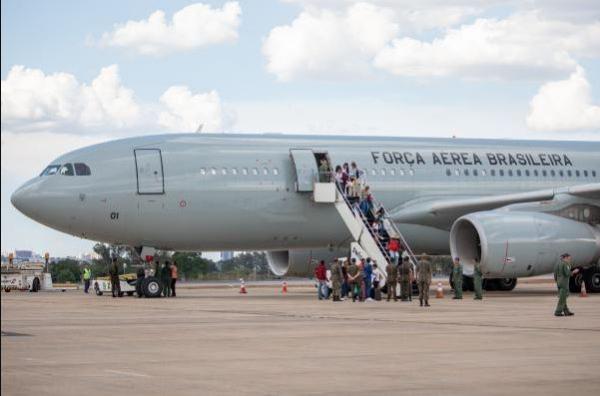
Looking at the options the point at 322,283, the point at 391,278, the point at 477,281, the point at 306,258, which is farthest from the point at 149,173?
the point at 477,281

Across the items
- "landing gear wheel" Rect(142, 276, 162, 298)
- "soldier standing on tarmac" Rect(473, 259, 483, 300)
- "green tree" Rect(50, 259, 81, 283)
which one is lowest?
"soldier standing on tarmac" Rect(473, 259, 483, 300)

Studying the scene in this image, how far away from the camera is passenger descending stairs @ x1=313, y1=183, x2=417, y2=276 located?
29.4 m

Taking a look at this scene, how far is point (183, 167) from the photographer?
1130 inches

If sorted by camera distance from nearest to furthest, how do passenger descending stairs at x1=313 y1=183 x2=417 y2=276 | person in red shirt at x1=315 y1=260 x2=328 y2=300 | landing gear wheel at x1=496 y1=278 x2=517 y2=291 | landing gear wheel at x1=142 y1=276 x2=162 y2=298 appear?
person in red shirt at x1=315 y1=260 x2=328 y2=300 → landing gear wheel at x1=142 y1=276 x2=162 y2=298 → passenger descending stairs at x1=313 y1=183 x2=417 y2=276 → landing gear wheel at x1=496 y1=278 x2=517 y2=291

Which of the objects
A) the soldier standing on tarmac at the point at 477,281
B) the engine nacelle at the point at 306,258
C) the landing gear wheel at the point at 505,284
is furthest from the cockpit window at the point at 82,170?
the landing gear wheel at the point at 505,284

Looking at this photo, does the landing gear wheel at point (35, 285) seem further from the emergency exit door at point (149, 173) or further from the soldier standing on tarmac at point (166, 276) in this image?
the emergency exit door at point (149, 173)

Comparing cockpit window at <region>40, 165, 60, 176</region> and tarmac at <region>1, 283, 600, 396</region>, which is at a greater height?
cockpit window at <region>40, 165, 60, 176</region>

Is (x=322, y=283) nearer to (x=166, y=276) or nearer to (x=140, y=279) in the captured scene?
(x=166, y=276)

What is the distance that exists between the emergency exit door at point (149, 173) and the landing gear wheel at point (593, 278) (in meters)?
11.7

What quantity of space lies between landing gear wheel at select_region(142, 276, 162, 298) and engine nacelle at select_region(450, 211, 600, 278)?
7595 mm

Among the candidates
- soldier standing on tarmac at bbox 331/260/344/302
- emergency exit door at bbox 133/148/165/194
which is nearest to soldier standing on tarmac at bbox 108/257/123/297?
emergency exit door at bbox 133/148/165/194

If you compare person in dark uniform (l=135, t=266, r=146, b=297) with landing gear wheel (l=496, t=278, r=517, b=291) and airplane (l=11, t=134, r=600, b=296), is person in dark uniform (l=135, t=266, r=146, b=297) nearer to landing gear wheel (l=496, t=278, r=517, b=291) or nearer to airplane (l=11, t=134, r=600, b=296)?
airplane (l=11, t=134, r=600, b=296)

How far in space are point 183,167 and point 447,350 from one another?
54.3 feet

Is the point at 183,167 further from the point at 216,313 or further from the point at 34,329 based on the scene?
the point at 34,329
